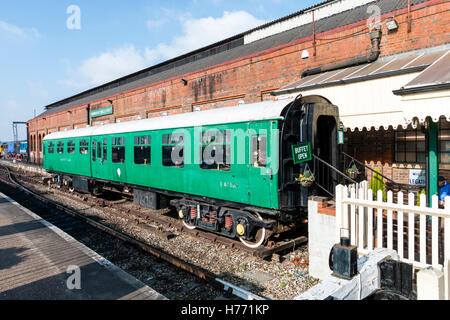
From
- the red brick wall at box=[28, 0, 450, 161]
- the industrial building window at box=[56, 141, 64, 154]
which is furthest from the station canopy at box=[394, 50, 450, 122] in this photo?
the industrial building window at box=[56, 141, 64, 154]

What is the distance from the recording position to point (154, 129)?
9547 millimetres

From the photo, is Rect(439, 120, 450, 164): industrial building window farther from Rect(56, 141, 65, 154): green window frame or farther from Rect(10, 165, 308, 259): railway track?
Rect(56, 141, 65, 154): green window frame

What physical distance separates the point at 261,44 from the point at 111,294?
14635 millimetres

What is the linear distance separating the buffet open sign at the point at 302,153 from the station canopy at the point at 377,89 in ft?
6.31

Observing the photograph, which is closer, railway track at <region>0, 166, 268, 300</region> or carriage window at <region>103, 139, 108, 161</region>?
railway track at <region>0, 166, 268, 300</region>

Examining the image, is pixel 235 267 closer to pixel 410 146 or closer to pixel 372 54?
pixel 410 146

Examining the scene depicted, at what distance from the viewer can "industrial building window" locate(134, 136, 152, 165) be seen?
32.3ft

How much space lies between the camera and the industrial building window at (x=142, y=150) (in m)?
9.86

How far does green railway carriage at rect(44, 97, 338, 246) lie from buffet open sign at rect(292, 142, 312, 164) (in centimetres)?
Result: 26

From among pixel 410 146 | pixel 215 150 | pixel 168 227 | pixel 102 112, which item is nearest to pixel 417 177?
pixel 410 146

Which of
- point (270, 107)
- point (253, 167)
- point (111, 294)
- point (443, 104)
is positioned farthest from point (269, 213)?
point (443, 104)

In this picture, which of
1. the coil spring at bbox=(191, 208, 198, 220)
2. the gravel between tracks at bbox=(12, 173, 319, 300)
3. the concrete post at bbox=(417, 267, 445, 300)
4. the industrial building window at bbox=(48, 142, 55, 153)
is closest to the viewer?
the concrete post at bbox=(417, 267, 445, 300)

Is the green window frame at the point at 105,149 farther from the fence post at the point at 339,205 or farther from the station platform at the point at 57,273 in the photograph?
the fence post at the point at 339,205

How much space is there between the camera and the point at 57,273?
5395 millimetres
